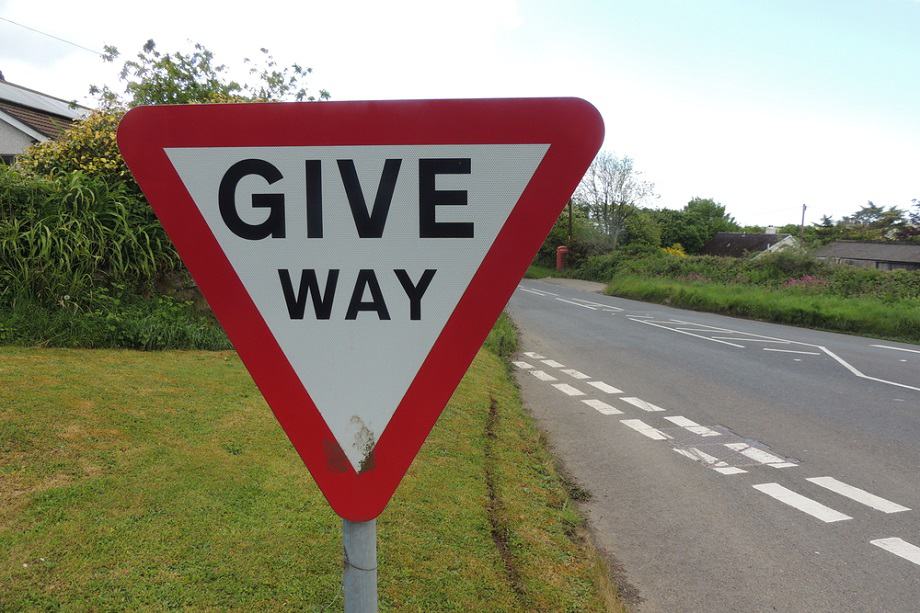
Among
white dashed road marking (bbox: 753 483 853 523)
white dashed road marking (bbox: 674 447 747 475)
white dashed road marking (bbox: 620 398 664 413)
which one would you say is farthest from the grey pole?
white dashed road marking (bbox: 620 398 664 413)

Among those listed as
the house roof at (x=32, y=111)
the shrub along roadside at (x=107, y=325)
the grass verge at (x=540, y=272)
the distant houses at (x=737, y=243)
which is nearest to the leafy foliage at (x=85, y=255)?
the shrub along roadside at (x=107, y=325)

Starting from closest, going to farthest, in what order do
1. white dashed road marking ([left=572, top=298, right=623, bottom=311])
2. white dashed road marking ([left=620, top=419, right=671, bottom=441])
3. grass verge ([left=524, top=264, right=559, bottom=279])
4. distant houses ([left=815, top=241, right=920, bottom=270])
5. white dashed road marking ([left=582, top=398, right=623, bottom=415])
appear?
1. white dashed road marking ([left=620, top=419, right=671, bottom=441])
2. white dashed road marking ([left=582, top=398, right=623, bottom=415])
3. white dashed road marking ([left=572, top=298, right=623, bottom=311])
4. distant houses ([left=815, top=241, right=920, bottom=270])
5. grass verge ([left=524, top=264, right=559, bottom=279])

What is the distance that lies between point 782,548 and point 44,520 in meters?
4.58

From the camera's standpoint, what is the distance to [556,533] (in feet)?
12.5

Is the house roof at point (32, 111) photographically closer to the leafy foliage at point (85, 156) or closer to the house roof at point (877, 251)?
the leafy foliage at point (85, 156)

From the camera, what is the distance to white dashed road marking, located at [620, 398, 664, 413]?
790cm

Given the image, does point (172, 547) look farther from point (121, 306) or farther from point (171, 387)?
point (121, 306)

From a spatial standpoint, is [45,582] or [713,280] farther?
[713,280]

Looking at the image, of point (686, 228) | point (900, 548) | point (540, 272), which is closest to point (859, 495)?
point (900, 548)

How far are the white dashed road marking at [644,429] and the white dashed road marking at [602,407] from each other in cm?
36

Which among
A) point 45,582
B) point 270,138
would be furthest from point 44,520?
point 270,138

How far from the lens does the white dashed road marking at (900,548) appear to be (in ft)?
13.5

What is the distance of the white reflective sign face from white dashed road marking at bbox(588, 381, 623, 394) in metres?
8.19

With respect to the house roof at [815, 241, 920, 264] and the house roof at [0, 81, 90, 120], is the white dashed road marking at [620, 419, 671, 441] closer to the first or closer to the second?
the house roof at [0, 81, 90, 120]
